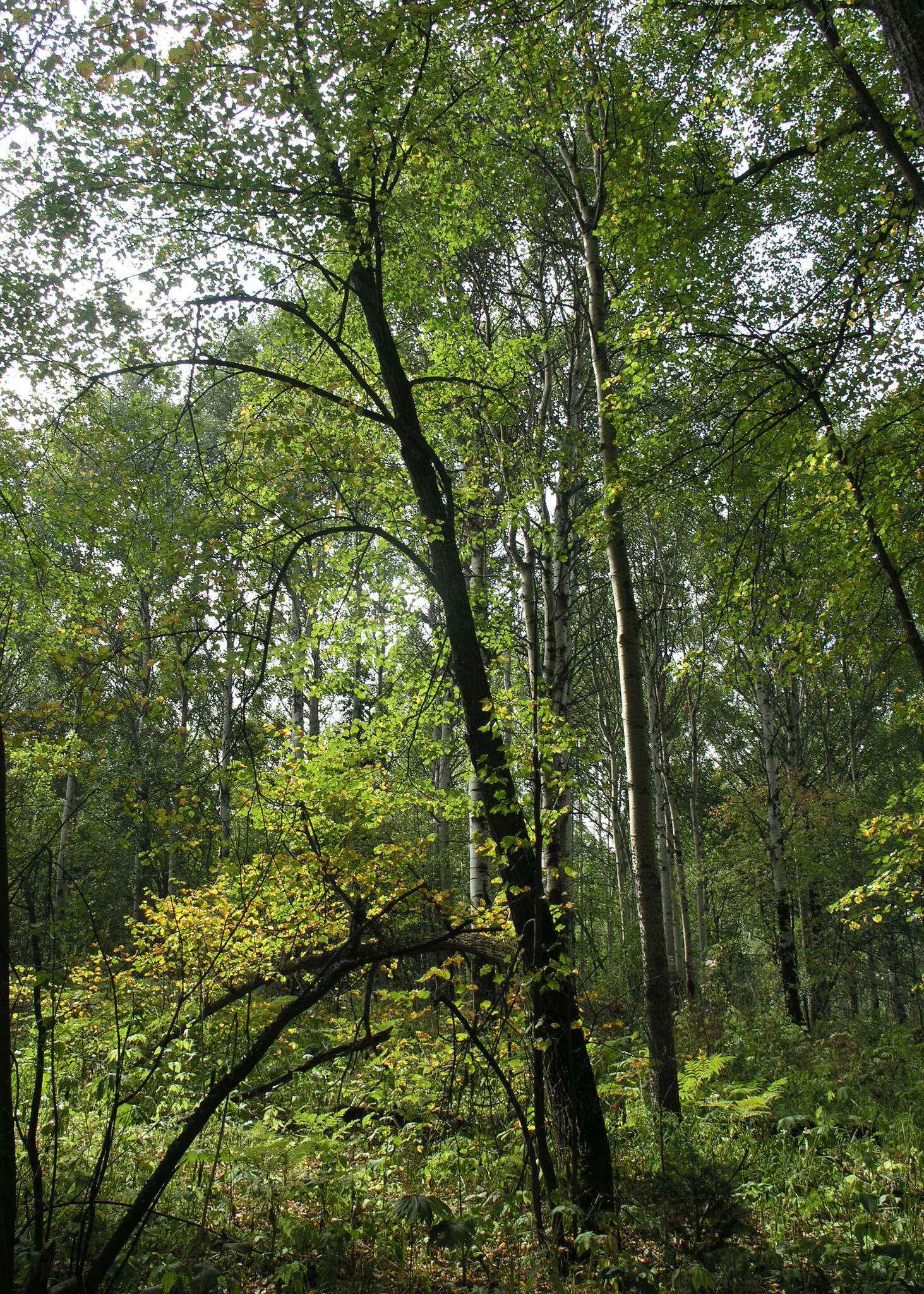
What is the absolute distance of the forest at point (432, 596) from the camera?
139 inches

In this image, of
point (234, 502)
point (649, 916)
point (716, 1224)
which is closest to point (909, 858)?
point (649, 916)

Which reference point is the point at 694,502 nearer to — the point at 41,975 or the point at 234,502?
the point at 234,502

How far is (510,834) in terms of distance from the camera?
4.43 metres

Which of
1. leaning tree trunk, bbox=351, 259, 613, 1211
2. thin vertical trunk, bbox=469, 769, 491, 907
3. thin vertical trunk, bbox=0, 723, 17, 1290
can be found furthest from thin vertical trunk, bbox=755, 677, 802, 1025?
thin vertical trunk, bbox=0, 723, 17, 1290

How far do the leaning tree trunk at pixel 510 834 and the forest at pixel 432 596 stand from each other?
3cm

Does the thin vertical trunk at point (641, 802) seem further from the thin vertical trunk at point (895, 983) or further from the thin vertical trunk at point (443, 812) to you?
the thin vertical trunk at point (895, 983)

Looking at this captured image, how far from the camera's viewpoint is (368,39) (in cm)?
445

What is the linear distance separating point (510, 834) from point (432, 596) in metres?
3.22

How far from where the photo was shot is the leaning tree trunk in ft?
13.1

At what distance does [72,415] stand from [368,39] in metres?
3.04

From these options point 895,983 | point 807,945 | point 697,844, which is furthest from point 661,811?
point 895,983

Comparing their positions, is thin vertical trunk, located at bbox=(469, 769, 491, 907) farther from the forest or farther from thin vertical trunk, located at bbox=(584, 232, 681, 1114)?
thin vertical trunk, located at bbox=(584, 232, 681, 1114)

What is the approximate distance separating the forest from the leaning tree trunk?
33mm

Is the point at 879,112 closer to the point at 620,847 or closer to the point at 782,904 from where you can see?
the point at 782,904
